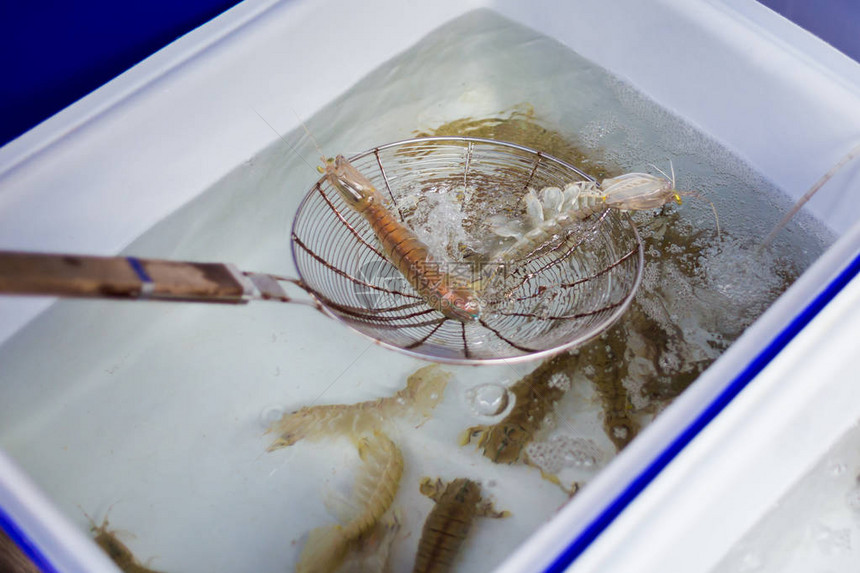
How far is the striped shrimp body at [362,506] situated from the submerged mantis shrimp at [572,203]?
36 cm

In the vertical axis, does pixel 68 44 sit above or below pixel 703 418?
above

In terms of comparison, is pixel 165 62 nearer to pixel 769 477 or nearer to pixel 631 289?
pixel 631 289

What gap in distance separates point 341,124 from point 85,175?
520 millimetres

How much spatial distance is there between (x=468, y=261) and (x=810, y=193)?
59 centimetres

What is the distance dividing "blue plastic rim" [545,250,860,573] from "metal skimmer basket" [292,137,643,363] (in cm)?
17

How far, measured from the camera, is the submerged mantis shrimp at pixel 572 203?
3.50 ft

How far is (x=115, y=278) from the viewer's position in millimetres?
548

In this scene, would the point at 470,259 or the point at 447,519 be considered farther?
the point at 470,259

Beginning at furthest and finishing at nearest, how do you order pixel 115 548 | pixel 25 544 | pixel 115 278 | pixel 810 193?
pixel 810 193 < pixel 115 548 < pixel 25 544 < pixel 115 278

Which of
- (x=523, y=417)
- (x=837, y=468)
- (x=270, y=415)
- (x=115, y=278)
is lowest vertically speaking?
(x=837, y=468)

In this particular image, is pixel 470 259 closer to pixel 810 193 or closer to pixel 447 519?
pixel 447 519

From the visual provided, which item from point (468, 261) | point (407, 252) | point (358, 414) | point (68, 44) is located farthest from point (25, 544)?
point (68, 44)

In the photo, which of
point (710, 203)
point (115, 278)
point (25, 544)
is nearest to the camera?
point (115, 278)

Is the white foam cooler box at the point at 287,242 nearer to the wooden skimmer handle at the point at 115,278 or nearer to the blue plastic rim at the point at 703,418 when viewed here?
the blue plastic rim at the point at 703,418
